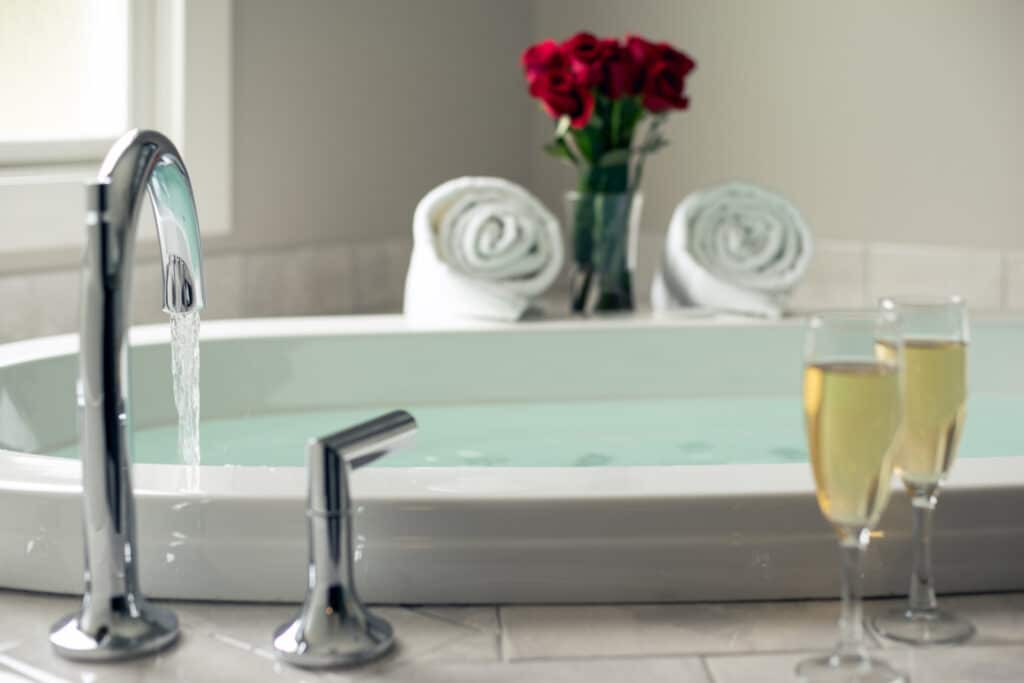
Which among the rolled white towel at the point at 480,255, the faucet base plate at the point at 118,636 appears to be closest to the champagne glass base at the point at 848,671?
the faucet base plate at the point at 118,636

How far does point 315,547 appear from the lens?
1.07m

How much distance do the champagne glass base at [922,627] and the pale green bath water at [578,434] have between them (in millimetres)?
770

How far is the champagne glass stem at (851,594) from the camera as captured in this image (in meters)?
0.99

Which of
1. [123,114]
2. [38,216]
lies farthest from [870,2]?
[38,216]

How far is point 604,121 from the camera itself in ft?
8.00

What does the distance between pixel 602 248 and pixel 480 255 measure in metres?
0.21

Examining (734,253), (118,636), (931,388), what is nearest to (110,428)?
(118,636)

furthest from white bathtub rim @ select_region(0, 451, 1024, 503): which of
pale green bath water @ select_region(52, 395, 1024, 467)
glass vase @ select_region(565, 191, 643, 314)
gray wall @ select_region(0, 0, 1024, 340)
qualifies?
gray wall @ select_region(0, 0, 1024, 340)

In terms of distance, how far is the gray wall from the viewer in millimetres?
2777

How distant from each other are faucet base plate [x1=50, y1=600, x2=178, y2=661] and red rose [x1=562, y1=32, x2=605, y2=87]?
1407 mm

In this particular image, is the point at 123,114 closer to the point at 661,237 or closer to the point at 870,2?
the point at 661,237

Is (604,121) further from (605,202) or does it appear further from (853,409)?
(853,409)

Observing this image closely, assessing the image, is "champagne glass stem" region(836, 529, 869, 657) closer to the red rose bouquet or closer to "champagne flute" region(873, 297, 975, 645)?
"champagne flute" region(873, 297, 975, 645)

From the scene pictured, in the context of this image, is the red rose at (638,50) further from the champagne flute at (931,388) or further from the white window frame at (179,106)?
the champagne flute at (931,388)
